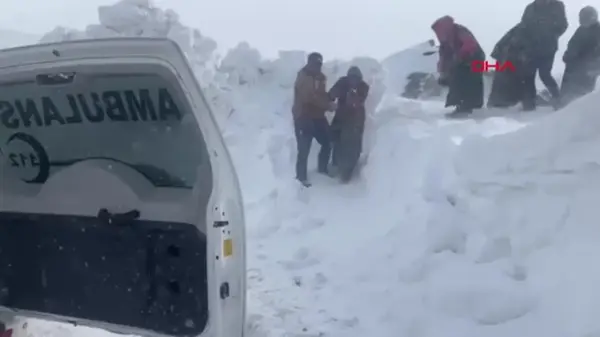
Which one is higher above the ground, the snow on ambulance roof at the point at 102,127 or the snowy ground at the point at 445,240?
the snow on ambulance roof at the point at 102,127

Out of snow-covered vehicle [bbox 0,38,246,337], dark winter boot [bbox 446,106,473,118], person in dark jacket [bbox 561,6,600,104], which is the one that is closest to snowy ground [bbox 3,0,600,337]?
dark winter boot [bbox 446,106,473,118]

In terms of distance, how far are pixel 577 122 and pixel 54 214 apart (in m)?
3.94

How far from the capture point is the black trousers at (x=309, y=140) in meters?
9.21

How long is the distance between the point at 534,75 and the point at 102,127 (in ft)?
19.2

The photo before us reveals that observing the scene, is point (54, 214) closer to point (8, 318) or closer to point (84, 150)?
point (84, 150)

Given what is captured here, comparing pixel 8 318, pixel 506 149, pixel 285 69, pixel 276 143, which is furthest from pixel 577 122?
pixel 285 69

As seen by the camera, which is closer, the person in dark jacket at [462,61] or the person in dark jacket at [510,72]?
the person in dark jacket at [510,72]

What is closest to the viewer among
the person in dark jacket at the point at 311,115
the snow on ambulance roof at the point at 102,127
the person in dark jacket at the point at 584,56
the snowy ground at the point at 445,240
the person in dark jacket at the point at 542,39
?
the snow on ambulance roof at the point at 102,127

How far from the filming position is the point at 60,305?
155 inches

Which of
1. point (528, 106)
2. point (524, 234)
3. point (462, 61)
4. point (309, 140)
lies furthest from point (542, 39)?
point (524, 234)

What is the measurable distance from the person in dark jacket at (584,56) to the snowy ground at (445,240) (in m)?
0.76

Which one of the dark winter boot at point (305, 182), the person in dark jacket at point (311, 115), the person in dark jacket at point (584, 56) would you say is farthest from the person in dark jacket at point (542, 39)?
the dark winter boot at point (305, 182)

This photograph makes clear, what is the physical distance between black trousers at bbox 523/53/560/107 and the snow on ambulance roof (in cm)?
554
